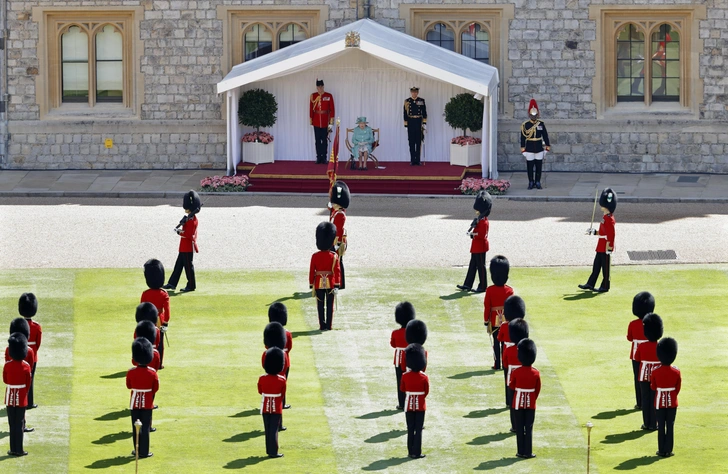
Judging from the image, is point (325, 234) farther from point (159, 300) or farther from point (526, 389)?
point (526, 389)

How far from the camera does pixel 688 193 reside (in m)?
30.6

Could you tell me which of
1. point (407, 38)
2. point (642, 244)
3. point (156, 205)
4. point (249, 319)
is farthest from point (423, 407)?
point (407, 38)

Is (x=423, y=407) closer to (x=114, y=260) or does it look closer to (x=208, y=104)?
(x=114, y=260)

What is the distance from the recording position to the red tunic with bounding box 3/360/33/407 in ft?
51.6

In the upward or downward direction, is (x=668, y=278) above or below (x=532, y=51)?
below

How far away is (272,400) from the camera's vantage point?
15688 mm

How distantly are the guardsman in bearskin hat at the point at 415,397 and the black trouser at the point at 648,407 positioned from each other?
2.42 metres

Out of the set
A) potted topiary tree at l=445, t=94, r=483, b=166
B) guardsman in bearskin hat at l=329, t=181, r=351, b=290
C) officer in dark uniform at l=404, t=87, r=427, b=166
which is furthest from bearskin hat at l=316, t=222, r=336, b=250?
officer in dark uniform at l=404, t=87, r=427, b=166

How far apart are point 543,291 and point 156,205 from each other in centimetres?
959

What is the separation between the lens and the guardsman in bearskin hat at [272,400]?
15688 mm

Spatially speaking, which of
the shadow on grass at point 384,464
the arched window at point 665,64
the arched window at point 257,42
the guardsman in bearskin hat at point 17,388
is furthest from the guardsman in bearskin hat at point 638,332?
the arched window at point 257,42

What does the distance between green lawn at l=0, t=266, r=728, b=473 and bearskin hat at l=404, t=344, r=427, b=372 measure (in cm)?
87

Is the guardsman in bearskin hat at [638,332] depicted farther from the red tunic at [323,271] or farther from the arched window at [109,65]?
the arched window at [109,65]

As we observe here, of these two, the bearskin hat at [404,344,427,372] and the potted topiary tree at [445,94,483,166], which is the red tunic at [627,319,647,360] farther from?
the potted topiary tree at [445,94,483,166]
